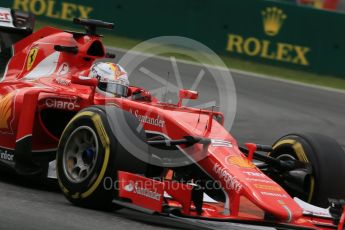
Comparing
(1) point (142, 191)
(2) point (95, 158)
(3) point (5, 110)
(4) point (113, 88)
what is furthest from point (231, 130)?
(1) point (142, 191)

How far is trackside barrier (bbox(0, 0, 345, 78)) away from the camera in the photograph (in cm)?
1798

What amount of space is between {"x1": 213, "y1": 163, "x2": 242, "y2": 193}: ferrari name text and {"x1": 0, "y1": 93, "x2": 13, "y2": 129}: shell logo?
2.40 meters

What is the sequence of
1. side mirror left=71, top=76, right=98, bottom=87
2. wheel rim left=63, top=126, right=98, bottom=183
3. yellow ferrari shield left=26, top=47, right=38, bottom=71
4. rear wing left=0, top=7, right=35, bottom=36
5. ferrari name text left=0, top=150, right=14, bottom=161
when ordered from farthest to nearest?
1. rear wing left=0, top=7, right=35, bottom=36
2. yellow ferrari shield left=26, top=47, right=38, bottom=71
3. ferrari name text left=0, top=150, right=14, bottom=161
4. side mirror left=71, top=76, right=98, bottom=87
5. wheel rim left=63, top=126, right=98, bottom=183

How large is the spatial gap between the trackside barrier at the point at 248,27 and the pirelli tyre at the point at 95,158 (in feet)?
37.6

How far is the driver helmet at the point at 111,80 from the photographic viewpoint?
26.9 feet

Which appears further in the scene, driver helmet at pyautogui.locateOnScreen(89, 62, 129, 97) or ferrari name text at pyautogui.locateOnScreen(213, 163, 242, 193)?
driver helmet at pyautogui.locateOnScreen(89, 62, 129, 97)

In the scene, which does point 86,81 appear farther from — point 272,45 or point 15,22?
point 272,45

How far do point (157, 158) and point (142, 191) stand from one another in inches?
21.5

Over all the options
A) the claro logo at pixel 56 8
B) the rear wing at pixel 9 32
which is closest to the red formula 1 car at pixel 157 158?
the rear wing at pixel 9 32

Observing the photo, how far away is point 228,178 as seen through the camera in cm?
666

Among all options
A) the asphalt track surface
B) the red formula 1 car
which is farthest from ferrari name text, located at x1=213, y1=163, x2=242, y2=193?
the asphalt track surface

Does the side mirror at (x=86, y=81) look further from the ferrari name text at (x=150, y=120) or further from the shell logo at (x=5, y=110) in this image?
the shell logo at (x=5, y=110)

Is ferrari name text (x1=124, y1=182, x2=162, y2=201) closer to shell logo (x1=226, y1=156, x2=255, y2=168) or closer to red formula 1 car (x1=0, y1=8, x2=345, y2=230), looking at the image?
red formula 1 car (x1=0, y1=8, x2=345, y2=230)

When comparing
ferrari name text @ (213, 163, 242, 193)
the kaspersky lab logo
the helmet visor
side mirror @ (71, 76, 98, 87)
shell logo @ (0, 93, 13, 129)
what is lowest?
ferrari name text @ (213, 163, 242, 193)
